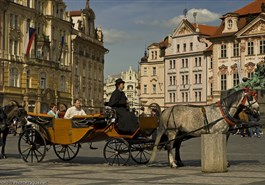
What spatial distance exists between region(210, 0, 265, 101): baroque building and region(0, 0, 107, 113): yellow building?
52.2 ft

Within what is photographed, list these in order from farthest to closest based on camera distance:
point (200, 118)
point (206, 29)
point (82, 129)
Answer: point (206, 29) → point (82, 129) → point (200, 118)

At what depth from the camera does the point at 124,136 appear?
13.2 meters

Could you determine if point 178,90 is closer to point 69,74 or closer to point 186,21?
point 186,21

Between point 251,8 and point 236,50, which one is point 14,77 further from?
point 251,8

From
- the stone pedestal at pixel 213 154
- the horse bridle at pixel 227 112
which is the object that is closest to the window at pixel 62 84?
the horse bridle at pixel 227 112

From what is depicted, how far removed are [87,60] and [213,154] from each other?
200 feet

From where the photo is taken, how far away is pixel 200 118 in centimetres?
1255

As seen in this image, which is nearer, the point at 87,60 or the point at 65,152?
the point at 65,152

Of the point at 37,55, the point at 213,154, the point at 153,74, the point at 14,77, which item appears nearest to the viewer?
the point at 213,154

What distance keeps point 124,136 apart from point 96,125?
789 mm

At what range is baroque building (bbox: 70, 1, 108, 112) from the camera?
67688 millimetres

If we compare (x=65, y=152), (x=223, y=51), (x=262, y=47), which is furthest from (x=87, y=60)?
(x=65, y=152)

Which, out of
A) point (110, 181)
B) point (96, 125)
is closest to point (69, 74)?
point (96, 125)

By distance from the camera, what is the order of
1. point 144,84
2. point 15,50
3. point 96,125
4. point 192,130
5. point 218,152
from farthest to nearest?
point 144,84 < point 15,50 < point 96,125 < point 192,130 < point 218,152
